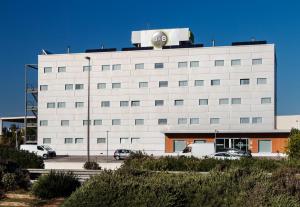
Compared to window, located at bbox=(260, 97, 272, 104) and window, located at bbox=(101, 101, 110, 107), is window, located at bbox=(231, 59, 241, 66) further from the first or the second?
window, located at bbox=(101, 101, 110, 107)

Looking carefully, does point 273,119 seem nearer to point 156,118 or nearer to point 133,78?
point 156,118

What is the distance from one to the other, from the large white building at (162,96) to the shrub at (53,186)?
176 feet

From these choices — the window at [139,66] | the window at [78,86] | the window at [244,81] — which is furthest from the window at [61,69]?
the window at [244,81]

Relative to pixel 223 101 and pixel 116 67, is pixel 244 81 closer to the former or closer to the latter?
pixel 223 101

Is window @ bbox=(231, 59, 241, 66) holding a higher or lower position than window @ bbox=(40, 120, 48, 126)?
higher

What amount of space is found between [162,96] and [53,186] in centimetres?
6020

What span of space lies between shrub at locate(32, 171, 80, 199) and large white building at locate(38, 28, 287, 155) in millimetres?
53596

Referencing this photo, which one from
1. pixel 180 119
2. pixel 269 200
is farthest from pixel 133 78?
pixel 269 200

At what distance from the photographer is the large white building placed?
71.6 metres

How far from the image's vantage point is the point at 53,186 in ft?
50.8

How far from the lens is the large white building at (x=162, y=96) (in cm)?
7156

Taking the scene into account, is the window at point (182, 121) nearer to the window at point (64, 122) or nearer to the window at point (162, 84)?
the window at point (162, 84)

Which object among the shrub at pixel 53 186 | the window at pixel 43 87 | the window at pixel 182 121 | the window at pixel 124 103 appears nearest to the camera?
the shrub at pixel 53 186

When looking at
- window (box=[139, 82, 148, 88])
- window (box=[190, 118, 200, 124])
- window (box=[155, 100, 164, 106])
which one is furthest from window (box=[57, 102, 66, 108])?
window (box=[190, 118, 200, 124])
